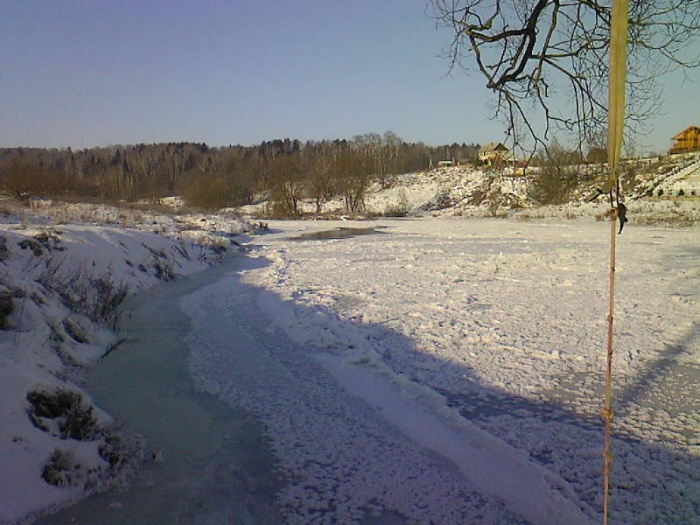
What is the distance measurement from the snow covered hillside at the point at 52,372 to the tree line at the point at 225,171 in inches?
251

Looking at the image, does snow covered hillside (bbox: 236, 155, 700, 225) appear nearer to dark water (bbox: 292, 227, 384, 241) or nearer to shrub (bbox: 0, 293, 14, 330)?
shrub (bbox: 0, 293, 14, 330)

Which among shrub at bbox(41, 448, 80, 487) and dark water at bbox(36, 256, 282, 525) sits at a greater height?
shrub at bbox(41, 448, 80, 487)

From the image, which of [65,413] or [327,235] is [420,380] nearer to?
[65,413]

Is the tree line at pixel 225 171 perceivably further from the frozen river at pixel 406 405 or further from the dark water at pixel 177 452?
the dark water at pixel 177 452

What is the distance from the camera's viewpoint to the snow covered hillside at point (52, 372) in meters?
2.69

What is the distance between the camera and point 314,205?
176ft

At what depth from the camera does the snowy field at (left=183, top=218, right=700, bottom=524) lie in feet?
9.12

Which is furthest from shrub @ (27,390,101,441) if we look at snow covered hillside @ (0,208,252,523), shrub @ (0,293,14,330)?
shrub @ (0,293,14,330)

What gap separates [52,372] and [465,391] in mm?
3507

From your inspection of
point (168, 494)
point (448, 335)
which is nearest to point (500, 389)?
point (448, 335)

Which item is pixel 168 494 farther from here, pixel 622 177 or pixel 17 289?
pixel 622 177

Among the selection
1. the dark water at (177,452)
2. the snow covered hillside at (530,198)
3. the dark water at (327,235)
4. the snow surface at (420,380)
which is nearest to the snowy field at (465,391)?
the snow surface at (420,380)

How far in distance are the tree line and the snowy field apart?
3.27 m

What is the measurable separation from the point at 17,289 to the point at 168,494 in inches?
132
